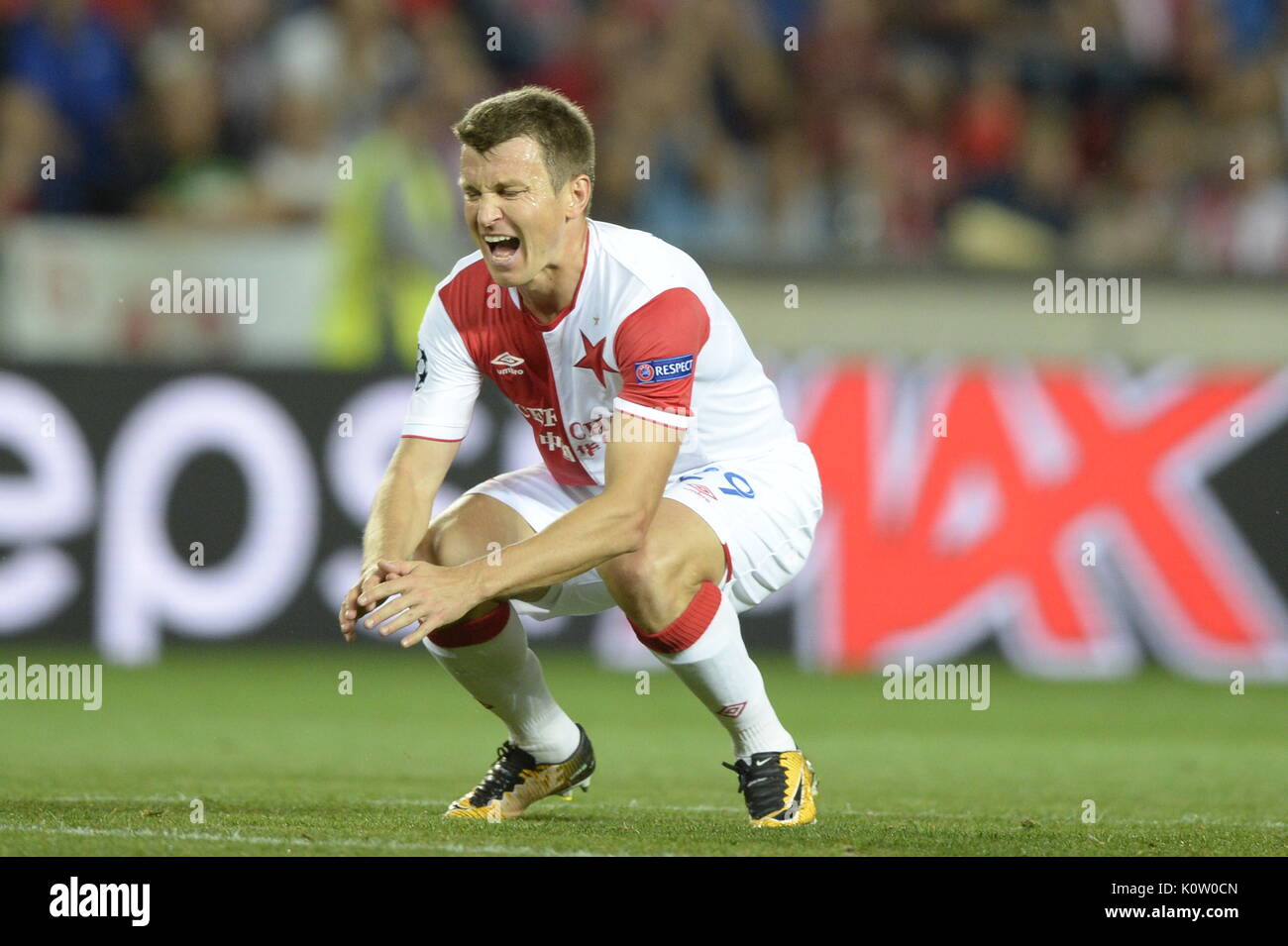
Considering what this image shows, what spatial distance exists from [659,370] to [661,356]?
43 mm

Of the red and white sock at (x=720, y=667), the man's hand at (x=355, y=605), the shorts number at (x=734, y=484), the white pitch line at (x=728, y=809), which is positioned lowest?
the white pitch line at (x=728, y=809)

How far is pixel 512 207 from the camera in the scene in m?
5.13

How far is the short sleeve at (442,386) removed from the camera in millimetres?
5684

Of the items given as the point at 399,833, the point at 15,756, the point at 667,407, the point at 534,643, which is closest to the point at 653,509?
the point at 667,407

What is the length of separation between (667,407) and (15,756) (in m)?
3.17

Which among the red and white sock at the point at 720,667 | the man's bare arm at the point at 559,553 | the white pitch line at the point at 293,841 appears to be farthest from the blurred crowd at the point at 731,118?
the white pitch line at the point at 293,841

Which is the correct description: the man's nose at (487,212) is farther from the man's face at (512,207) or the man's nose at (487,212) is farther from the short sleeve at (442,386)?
the short sleeve at (442,386)

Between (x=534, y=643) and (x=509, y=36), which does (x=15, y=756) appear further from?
(x=509, y=36)

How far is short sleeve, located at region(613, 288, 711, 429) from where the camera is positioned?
516cm

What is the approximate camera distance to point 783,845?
4.84 m

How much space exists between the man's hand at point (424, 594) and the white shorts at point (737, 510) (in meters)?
0.68

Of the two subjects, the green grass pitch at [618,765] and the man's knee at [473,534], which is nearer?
the green grass pitch at [618,765]

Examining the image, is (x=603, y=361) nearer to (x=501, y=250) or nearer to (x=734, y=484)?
(x=501, y=250)

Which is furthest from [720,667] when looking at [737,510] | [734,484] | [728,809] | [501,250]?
[501,250]
